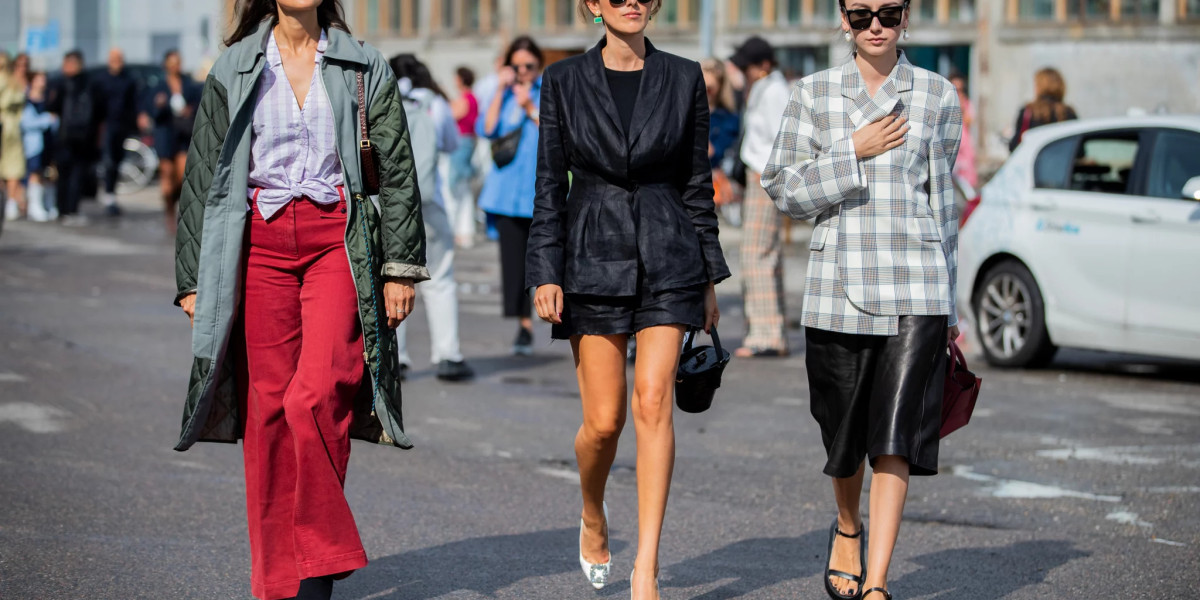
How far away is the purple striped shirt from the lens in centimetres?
480

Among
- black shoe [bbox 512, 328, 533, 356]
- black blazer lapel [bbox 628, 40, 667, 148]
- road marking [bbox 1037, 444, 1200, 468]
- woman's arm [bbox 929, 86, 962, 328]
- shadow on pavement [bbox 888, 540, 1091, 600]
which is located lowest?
shadow on pavement [bbox 888, 540, 1091, 600]

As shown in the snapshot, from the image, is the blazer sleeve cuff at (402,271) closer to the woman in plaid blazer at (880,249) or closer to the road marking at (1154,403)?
the woman in plaid blazer at (880,249)

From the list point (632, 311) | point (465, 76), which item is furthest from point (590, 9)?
point (465, 76)

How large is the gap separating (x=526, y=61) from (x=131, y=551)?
5.58 m

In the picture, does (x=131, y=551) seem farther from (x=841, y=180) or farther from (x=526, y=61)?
(x=526, y=61)

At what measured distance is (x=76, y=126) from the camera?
882 inches

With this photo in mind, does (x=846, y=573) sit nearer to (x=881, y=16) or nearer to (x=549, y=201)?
(x=549, y=201)

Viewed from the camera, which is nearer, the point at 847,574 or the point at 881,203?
the point at 881,203

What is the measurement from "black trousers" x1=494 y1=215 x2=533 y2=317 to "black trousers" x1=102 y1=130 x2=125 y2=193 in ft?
45.3

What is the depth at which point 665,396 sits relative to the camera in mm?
4977

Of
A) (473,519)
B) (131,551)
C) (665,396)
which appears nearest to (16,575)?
(131,551)

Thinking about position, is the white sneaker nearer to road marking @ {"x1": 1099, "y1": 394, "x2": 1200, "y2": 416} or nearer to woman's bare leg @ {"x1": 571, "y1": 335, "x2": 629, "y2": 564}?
road marking @ {"x1": 1099, "y1": 394, "x2": 1200, "y2": 416}

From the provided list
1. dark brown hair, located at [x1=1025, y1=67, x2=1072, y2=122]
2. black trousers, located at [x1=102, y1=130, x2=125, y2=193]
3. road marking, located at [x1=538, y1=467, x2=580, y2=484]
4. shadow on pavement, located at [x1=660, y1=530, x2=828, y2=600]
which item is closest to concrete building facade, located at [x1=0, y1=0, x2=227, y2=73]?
black trousers, located at [x1=102, y1=130, x2=125, y2=193]

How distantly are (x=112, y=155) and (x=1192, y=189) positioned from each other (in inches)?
709
